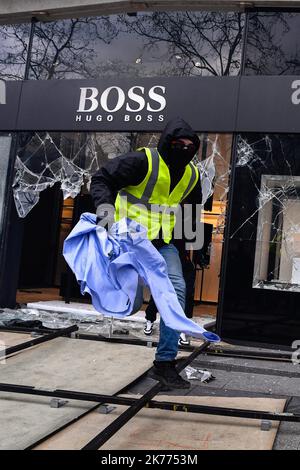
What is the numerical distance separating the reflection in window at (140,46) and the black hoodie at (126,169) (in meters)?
4.21

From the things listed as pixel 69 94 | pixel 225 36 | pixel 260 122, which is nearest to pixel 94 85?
pixel 69 94

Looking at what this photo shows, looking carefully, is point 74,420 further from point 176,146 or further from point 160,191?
point 176,146

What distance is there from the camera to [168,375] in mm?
3480

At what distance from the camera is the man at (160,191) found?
3428 mm

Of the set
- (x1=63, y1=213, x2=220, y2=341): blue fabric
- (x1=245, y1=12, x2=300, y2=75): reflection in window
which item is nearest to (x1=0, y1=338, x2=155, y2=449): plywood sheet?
(x1=63, y1=213, x2=220, y2=341): blue fabric

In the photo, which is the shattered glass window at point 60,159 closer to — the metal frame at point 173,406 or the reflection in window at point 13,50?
the reflection in window at point 13,50

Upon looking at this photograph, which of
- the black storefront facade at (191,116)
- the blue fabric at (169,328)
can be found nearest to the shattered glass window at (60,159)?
the black storefront facade at (191,116)

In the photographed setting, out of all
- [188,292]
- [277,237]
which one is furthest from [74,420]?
[277,237]

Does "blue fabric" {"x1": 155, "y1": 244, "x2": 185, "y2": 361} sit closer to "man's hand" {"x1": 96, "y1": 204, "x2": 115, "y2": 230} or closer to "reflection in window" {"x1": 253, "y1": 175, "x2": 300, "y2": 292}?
"man's hand" {"x1": 96, "y1": 204, "x2": 115, "y2": 230}

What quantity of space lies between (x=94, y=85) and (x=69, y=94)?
41 cm

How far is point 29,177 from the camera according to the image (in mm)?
8094

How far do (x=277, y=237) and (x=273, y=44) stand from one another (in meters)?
2.63

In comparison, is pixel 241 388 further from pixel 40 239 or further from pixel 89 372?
pixel 40 239
